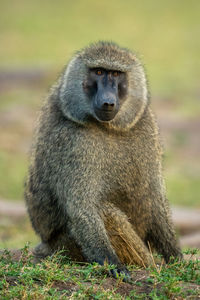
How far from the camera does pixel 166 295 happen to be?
4.05 metres

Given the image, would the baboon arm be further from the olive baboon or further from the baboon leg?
the baboon leg

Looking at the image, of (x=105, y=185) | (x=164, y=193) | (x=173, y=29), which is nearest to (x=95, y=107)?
(x=105, y=185)

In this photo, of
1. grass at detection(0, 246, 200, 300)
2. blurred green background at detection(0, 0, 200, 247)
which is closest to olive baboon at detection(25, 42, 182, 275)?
grass at detection(0, 246, 200, 300)

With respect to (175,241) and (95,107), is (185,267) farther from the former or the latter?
(95,107)

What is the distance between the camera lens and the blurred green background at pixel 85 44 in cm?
1322

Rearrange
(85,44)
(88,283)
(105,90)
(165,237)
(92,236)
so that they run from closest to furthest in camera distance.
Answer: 1. (88,283)
2. (92,236)
3. (105,90)
4. (165,237)
5. (85,44)

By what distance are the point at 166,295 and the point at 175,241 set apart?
156 centimetres

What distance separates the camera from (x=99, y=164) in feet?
16.5

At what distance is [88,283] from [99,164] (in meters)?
1.17

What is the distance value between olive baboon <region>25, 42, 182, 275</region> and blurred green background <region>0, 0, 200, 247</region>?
66 centimetres

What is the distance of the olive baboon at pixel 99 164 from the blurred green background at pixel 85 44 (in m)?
Answer: 0.66

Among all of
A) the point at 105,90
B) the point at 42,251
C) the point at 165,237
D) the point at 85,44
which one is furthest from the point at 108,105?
the point at 85,44

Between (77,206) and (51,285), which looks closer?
(51,285)

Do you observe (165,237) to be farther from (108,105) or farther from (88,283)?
(88,283)
